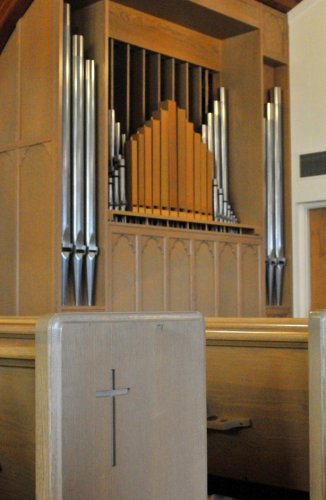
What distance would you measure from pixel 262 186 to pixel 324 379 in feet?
16.0

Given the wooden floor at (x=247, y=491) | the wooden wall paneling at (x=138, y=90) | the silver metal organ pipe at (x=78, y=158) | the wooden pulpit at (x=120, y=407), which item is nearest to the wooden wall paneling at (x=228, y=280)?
the wooden wall paneling at (x=138, y=90)

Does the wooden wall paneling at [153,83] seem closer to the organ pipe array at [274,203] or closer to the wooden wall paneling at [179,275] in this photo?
the wooden wall paneling at [179,275]

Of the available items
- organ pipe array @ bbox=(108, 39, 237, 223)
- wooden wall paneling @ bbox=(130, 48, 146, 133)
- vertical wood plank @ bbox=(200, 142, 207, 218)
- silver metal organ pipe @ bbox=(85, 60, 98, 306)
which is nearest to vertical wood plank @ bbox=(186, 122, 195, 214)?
organ pipe array @ bbox=(108, 39, 237, 223)

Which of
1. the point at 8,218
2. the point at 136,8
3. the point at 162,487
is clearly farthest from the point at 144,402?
the point at 136,8

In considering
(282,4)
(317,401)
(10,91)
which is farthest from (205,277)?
(317,401)

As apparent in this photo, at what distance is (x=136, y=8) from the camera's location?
660 cm

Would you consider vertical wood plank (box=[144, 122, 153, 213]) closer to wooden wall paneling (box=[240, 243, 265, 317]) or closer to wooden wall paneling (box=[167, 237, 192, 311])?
wooden wall paneling (box=[167, 237, 192, 311])

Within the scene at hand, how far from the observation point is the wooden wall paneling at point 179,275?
6410mm

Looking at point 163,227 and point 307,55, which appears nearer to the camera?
point 163,227

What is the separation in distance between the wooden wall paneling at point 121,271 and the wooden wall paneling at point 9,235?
2.08 ft

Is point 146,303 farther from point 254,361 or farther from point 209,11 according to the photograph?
point 254,361

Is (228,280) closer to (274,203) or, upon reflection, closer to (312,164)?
(274,203)

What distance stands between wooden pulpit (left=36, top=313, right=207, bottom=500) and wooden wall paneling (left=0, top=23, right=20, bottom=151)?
401 centimetres

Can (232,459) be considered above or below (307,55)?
below
